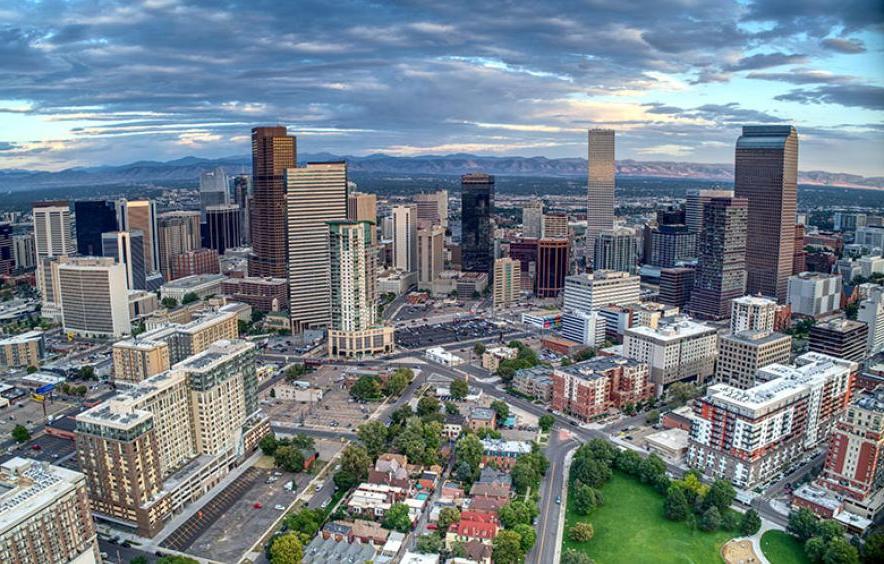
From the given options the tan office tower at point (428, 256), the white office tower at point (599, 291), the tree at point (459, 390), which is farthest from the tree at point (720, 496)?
the tan office tower at point (428, 256)

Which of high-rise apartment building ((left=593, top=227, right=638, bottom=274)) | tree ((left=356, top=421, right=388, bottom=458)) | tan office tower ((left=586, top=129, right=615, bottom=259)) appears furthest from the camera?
tan office tower ((left=586, top=129, right=615, bottom=259))

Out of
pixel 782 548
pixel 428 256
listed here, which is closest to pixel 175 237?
pixel 428 256

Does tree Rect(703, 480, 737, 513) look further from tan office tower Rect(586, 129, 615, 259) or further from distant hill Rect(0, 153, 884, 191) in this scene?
distant hill Rect(0, 153, 884, 191)

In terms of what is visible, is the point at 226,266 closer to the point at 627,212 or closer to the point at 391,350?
the point at 391,350

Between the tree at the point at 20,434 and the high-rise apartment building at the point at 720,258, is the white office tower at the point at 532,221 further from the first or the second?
the tree at the point at 20,434

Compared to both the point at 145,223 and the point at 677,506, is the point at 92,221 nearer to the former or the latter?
the point at 145,223

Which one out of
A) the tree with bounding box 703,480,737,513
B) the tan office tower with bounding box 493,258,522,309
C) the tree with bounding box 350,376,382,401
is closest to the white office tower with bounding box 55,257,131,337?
the tree with bounding box 350,376,382,401

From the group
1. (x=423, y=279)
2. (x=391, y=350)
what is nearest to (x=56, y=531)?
(x=391, y=350)
